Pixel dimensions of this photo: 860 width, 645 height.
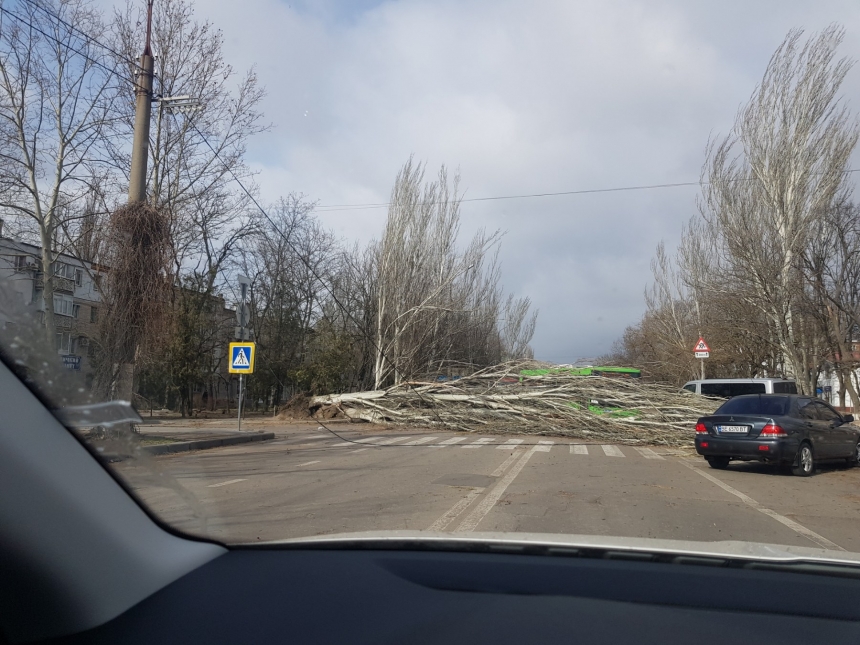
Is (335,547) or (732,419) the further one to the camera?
(732,419)

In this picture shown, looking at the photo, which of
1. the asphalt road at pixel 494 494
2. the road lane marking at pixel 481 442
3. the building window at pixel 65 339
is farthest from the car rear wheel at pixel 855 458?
the building window at pixel 65 339

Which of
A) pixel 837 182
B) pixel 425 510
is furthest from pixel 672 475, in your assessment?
pixel 837 182

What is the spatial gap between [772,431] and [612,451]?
474 cm

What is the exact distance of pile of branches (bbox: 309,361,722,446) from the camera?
60.6 ft

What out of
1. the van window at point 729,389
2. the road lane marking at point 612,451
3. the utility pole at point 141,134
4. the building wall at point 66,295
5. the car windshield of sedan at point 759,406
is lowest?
the road lane marking at point 612,451

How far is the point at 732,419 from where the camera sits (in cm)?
1206

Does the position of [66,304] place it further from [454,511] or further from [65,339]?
[454,511]

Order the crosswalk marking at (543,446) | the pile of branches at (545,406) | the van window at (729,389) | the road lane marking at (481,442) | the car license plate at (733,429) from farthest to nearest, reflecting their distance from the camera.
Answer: the van window at (729,389) < the pile of branches at (545,406) < the road lane marking at (481,442) < the crosswalk marking at (543,446) < the car license plate at (733,429)

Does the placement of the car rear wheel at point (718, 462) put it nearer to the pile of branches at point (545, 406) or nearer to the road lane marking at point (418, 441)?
the pile of branches at point (545, 406)

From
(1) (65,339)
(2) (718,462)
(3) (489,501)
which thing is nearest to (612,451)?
(2) (718,462)

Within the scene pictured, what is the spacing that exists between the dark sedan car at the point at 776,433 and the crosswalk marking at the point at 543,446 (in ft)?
13.6

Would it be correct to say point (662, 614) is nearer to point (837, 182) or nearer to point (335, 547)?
point (335, 547)

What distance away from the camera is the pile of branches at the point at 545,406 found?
18.5m

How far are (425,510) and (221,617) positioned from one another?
17.9ft
